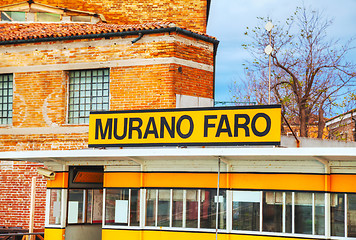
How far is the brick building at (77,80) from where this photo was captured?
2158cm

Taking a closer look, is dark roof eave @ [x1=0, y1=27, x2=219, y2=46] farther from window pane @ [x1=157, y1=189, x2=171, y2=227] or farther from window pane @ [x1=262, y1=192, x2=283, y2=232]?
window pane @ [x1=262, y1=192, x2=283, y2=232]

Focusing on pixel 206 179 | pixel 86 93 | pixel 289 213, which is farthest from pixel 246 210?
pixel 86 93

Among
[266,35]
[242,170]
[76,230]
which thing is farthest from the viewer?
[266,35]

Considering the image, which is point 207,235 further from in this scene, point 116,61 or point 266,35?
point 266,35

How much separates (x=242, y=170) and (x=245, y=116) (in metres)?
1.34

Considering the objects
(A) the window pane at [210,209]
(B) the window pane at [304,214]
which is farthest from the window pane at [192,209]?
(B) the window pane at [304,214]

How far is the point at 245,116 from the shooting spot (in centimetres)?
1423

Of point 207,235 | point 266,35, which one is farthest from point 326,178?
point 266,35

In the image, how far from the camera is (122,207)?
15148 mm

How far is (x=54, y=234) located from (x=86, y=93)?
7696mm

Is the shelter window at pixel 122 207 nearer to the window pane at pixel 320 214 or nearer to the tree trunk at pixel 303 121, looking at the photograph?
the window pane at pixel 320 214

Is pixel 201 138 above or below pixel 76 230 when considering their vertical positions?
above

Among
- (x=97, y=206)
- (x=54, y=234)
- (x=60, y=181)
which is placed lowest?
(x=54, y=234)

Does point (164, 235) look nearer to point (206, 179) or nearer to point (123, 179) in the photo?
point (206, 179)
